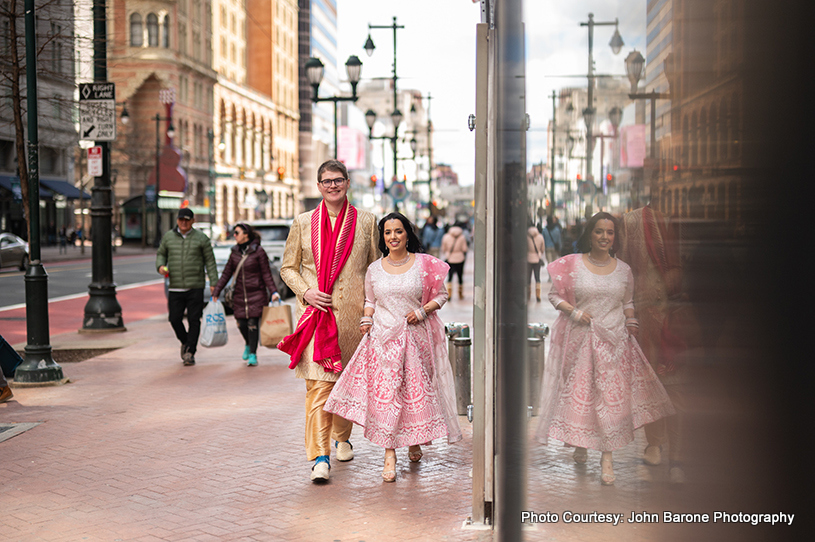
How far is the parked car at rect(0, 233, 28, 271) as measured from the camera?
3203 centimetres

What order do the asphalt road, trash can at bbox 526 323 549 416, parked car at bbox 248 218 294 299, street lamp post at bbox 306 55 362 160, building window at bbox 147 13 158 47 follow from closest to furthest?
trash can at bbox 526 323 549 416 → parked car at bbox 248 218 294 299 → street lamp post at bbox 306 55 362 160 → the asphalt road → building window at bbox 147 13 158 47

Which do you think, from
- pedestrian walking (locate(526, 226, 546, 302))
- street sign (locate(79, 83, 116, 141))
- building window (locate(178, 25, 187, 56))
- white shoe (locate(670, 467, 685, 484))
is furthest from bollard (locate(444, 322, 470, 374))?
building window (locate(178, 25, 187, 56))

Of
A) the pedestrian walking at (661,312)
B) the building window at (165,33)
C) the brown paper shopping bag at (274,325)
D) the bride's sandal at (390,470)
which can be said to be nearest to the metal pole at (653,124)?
the pedestrian walking at (661,312)

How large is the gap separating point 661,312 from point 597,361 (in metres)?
0.85

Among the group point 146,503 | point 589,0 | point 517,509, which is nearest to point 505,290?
point 517,509

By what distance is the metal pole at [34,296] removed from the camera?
9.27 meters

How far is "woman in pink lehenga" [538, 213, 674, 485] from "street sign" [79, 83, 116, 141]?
1090cm

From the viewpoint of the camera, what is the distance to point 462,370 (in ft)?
24.2

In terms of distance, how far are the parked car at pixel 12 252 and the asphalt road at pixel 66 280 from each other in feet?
1.99

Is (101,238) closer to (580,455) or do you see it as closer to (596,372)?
(596,372)

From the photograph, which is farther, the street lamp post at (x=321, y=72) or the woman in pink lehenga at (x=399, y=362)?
the street lamp post at (x=321, y=72)

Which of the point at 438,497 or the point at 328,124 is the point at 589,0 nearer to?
the point at 438,497

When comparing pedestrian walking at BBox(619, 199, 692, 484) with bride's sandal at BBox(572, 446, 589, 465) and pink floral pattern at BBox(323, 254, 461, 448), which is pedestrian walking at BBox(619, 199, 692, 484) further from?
pink floral pattern at BBox(323, 254, 461, 448)

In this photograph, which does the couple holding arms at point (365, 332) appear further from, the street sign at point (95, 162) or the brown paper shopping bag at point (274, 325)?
the street sign at point (95, 162)
